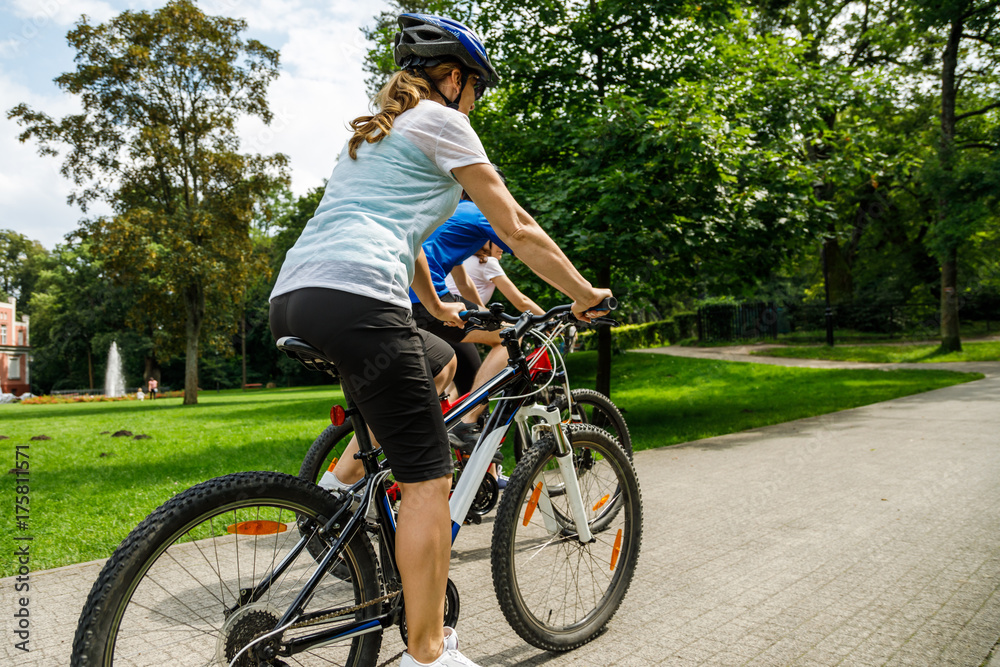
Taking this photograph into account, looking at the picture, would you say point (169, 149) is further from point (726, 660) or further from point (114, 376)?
point (114, 376)

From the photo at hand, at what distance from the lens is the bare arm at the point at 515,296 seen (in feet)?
12.5

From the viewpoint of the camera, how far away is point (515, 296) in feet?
13.8

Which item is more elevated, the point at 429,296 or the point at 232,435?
the point at 429,296

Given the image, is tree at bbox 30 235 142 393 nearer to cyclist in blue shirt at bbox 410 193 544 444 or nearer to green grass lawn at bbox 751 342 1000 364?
green grass lawn at bbox 751 342 1000 364

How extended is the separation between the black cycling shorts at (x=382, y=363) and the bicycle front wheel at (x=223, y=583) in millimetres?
317

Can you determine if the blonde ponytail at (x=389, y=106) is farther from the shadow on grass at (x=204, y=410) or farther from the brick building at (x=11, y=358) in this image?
the brick building at (x=11, y=358)

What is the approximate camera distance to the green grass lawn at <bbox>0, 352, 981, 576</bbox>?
4926mm

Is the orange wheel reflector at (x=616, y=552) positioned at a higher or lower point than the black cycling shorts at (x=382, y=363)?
lower

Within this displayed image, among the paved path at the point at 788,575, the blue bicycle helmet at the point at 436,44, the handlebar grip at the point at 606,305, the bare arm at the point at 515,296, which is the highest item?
the blue bicycle helmet at the point at 436,44

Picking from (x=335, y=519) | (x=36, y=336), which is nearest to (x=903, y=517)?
(x=335, y=519)

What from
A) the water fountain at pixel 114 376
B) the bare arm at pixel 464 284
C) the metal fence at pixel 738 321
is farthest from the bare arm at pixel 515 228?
the water fountain at pixel 114 376

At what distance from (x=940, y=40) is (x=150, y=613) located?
→ 2773 centimetres

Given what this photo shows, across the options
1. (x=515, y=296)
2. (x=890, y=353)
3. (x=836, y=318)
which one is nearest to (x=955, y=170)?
(x=890, y=353)

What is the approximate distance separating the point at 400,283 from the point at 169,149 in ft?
76.8
